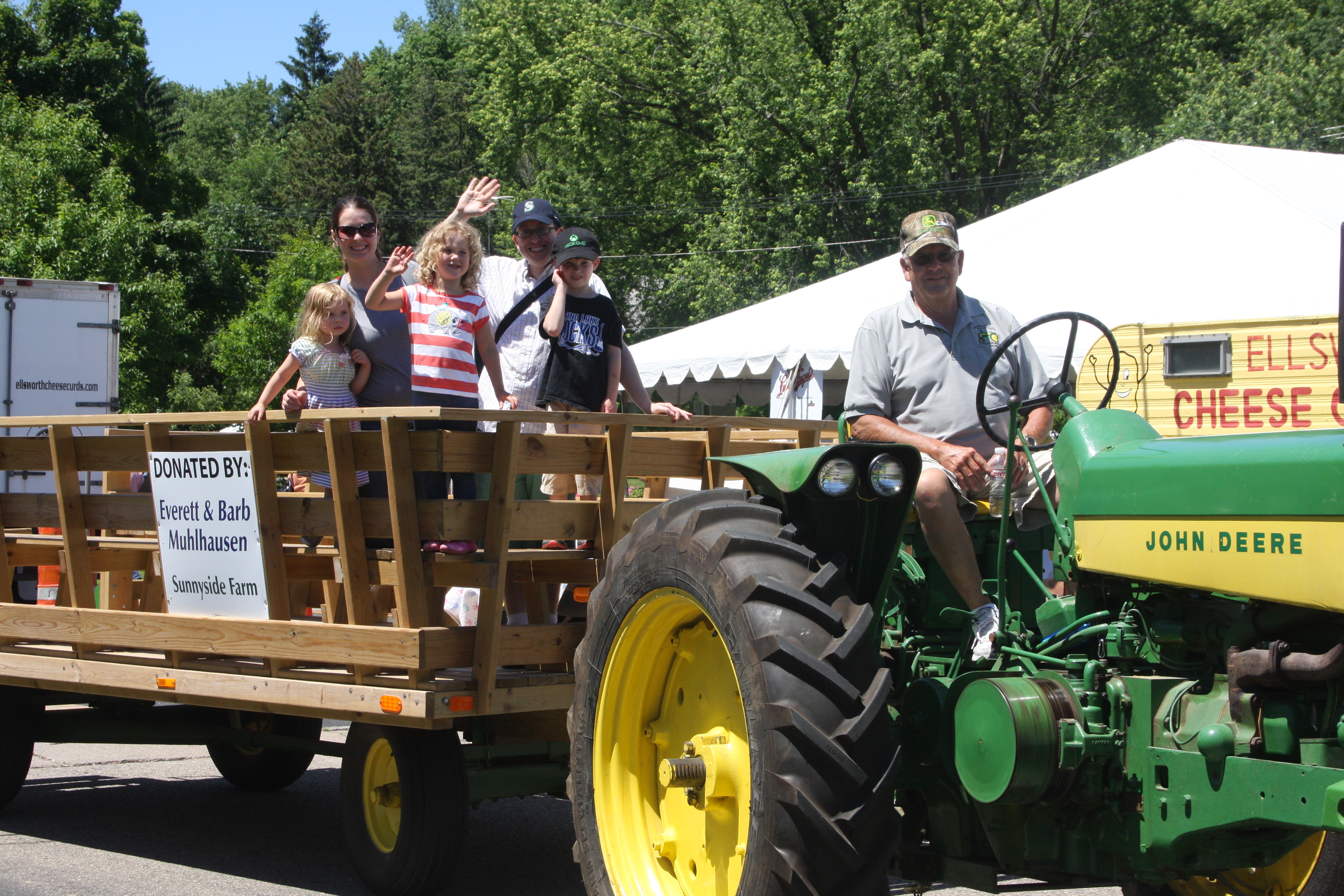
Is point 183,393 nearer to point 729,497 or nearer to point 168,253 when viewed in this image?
point 168,253

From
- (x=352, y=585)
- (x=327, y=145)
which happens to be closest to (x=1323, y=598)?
(x=352, y=585)

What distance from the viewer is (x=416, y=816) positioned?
14.7ft

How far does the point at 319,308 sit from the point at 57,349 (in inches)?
Result: 258

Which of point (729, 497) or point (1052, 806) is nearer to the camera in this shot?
point (1052, 806)

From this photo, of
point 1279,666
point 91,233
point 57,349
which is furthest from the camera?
point 91,233

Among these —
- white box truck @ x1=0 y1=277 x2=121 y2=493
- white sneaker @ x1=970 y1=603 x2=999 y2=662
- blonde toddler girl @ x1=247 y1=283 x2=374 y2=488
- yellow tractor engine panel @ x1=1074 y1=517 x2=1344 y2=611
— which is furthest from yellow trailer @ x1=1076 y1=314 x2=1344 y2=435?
white box truck @ x1=0 y1=277 x2=121 y2=493

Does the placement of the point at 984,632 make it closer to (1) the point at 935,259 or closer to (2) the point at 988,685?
(2) the point at 988,685

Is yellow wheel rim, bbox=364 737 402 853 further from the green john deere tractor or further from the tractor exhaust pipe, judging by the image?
the tractor exhaust pipe

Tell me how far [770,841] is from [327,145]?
54890 millimetres

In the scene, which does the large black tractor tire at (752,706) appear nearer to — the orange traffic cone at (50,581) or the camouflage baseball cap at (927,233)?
the camouflage baseball cap at (927,233)

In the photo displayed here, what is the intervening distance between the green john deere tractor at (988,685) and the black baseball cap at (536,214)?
2.58 m

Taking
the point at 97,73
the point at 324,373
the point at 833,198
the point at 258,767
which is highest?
the point at 97,73

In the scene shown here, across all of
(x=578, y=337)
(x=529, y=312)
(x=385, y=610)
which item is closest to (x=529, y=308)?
(x=529, y=312)

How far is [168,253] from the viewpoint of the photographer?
95.4 ft
